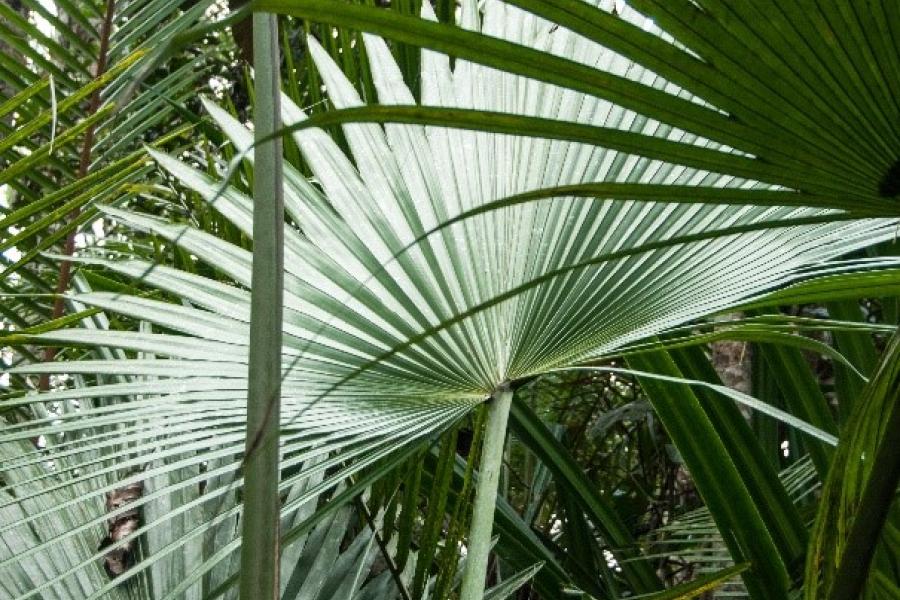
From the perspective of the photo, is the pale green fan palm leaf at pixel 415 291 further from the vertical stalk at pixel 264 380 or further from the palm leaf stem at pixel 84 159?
the palm leaf stem at pixel 84 159

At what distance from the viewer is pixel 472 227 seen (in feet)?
3.65

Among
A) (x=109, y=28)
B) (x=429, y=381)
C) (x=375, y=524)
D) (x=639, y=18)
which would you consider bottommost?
(x=375, y=524)

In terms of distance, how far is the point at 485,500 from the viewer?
3.24 feet

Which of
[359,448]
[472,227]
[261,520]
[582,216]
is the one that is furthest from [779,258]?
[261,520]

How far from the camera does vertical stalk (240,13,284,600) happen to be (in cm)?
53

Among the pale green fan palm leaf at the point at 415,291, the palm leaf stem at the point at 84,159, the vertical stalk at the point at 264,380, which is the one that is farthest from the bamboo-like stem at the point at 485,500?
the palm leaf stem at the point at 84,159

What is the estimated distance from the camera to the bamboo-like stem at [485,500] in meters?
0.91

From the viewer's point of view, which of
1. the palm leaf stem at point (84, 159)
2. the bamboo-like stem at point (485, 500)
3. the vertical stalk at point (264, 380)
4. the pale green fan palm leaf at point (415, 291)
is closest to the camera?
the vertical stalk at point (264, 380)

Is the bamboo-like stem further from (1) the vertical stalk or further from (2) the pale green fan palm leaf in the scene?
(1) the vertical stalk

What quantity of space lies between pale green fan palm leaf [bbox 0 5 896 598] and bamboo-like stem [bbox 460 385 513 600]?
0.03m

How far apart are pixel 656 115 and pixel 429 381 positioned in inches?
21.4

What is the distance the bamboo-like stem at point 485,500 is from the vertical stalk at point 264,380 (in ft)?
1.25

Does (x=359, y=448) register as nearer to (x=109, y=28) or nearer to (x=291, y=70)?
(x=291, y=70)

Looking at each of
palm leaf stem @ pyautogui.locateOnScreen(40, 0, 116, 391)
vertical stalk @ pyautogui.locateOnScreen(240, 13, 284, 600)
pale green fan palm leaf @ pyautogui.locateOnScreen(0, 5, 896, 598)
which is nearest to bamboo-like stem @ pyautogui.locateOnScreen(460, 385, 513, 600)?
pale green fan palm leaf @ pyautogui.locateOnScreen(0, 5, 896, 598)
